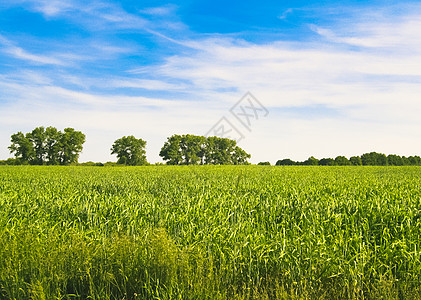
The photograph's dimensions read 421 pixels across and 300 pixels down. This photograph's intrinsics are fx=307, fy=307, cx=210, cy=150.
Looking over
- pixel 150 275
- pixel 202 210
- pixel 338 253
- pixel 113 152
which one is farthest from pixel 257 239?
pixel 113 152

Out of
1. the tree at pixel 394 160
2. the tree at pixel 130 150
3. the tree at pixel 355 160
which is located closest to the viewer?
the tree at pixel 394 160

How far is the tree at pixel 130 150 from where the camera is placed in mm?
87625

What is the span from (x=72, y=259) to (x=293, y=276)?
2960 mm

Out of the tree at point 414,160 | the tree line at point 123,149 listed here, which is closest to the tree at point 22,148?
the tree line at point 123,149

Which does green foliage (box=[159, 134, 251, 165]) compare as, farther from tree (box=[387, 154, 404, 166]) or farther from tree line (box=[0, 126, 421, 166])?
tree (box=[387, 154, 404, 166])

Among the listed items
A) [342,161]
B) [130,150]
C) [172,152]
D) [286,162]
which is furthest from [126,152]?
[342,161]

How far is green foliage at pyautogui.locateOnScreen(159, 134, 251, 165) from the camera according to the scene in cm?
9069

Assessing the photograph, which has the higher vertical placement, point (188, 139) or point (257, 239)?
point (188, 139)

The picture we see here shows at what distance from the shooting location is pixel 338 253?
14.7ft

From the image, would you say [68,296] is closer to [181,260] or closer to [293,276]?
[181,260]

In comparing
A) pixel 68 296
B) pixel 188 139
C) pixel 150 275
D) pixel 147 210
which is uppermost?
pixel 188 139

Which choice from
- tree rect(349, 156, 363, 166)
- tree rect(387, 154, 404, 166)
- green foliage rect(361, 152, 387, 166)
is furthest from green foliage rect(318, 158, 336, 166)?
tree rect(387, 154, 404, 166)

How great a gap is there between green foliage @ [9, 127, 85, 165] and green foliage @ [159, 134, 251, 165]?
78.1ft

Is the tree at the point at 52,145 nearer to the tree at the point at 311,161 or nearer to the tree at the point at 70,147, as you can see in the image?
the tree at the point at 70,147
